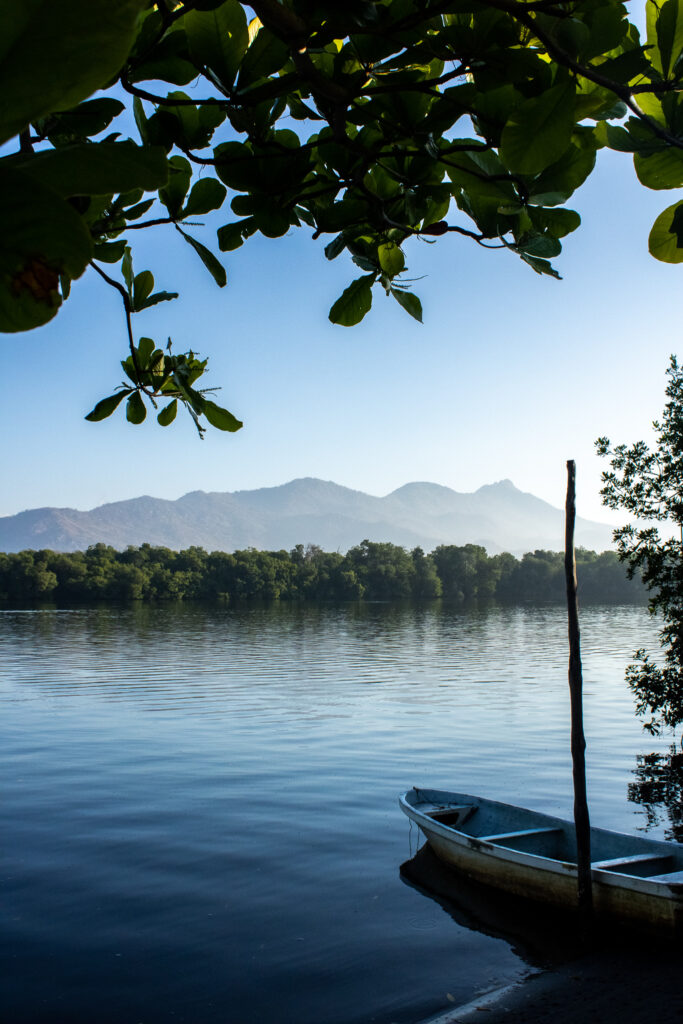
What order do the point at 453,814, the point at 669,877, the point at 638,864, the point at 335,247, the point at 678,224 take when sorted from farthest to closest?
the point at 453,814
the point at 638,864
the point at 669,877
the point at 335,247
the point at 678,224

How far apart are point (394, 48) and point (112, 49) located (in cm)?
175

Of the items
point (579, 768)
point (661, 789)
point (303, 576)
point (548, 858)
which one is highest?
point (303, 576)

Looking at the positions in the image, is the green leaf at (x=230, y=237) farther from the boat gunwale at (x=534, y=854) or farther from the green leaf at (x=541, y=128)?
the boat gunwale at (x=534, y=854)

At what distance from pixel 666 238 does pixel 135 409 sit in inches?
75.1

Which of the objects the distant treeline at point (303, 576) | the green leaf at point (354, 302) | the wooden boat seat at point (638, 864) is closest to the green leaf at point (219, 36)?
the green leaf at point (354, 302)

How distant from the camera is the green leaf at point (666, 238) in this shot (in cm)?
179

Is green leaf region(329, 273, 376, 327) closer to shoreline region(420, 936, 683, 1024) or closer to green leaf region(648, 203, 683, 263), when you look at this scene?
green leaf region(648, 203, 683, 263)

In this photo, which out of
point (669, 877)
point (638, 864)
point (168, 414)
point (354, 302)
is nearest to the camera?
point (354, 302)

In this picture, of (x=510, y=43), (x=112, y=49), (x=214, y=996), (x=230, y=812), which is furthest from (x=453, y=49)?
(x=230, y=812)

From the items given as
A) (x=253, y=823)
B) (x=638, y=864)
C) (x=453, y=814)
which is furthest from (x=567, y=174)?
(x=253, y=823)

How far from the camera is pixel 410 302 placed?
8.87 ft

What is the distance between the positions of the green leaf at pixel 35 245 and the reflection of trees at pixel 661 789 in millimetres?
16720

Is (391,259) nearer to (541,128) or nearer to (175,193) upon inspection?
(175,193)

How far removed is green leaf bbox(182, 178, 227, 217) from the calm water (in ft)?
29.2
